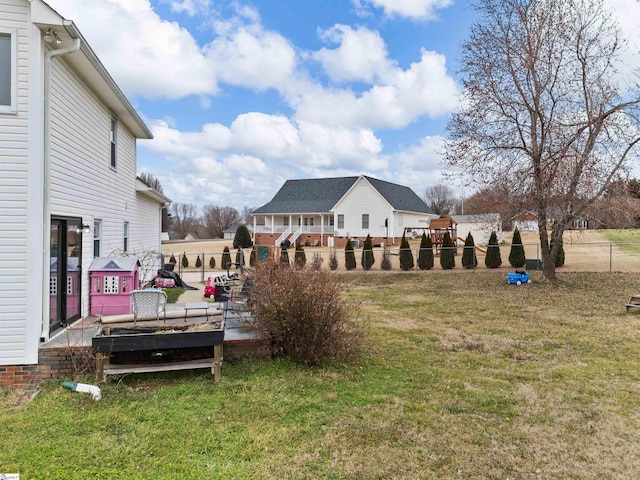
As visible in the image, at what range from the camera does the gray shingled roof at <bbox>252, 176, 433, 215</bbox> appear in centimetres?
3585

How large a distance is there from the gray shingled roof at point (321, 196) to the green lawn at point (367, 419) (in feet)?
94.8

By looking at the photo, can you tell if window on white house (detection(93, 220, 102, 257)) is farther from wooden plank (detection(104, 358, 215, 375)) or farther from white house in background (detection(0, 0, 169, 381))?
wooden plank (detection(104, 358, 215, 375))

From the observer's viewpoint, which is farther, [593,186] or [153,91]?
[153,91]

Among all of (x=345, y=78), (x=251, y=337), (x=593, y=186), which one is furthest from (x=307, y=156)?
(x=251, y=337)

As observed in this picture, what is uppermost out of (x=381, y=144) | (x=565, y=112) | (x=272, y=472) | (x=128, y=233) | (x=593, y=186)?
(x=381, y=144)

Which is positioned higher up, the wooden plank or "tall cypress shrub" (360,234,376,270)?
"tall cypress shrub" (360,234,376,270)

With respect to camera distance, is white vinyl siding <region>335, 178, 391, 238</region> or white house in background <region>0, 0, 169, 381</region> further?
white vinyl siding <region>335, 178, 391, 238</region>

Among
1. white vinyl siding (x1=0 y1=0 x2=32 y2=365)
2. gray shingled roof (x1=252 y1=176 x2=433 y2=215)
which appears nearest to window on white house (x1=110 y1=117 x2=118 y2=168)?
white vinyl siding (x1=0 y1=0 x2=32 y2=365)

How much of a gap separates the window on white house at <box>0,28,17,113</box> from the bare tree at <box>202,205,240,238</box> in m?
66.2

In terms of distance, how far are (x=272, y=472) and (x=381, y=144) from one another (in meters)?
27.6

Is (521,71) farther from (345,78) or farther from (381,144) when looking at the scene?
(381,144)

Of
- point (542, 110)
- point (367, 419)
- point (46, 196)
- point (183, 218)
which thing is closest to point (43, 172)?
point (46, 196)

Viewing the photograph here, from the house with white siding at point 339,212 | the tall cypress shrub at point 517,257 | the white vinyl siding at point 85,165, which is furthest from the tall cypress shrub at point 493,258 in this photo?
the white vinyl siding at point 85,165

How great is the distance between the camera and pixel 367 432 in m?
3.88
